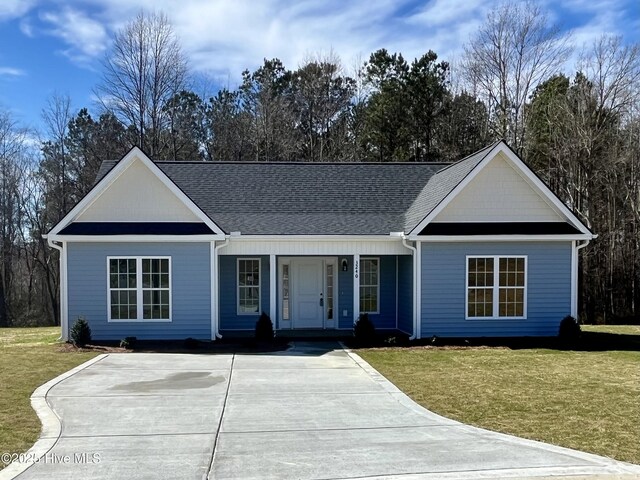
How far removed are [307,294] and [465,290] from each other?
16.5ft

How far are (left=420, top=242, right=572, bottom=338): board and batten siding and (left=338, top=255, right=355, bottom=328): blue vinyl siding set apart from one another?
9.56 feet

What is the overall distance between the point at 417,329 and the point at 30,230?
1218 inches

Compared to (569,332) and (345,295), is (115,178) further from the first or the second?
(569,332)

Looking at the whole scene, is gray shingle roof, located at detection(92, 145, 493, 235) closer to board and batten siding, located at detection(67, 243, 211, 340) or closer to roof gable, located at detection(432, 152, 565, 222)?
roof gable, located at detection(432, 152, 565, 222)

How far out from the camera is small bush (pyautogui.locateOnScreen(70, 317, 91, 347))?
50.6 feet

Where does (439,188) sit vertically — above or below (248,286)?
above

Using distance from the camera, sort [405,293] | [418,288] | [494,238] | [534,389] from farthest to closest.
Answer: [405,293]
[418,288]
[494,238]
[534,389]

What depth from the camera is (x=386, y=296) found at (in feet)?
62.2

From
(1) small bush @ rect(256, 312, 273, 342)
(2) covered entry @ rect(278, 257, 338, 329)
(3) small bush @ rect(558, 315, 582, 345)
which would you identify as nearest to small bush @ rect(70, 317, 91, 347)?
(1) small bush @ rect(256, 312, 273, 342)

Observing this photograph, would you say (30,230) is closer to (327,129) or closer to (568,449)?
(327,129)

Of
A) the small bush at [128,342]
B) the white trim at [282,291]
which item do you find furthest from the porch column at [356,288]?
the small bush at [128,342]

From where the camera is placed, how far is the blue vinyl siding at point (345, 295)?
18875mm

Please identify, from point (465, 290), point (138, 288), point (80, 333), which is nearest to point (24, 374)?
point (80, 333)

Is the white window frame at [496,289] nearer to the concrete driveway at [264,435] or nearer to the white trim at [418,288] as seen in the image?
the white trim at [418,288]
